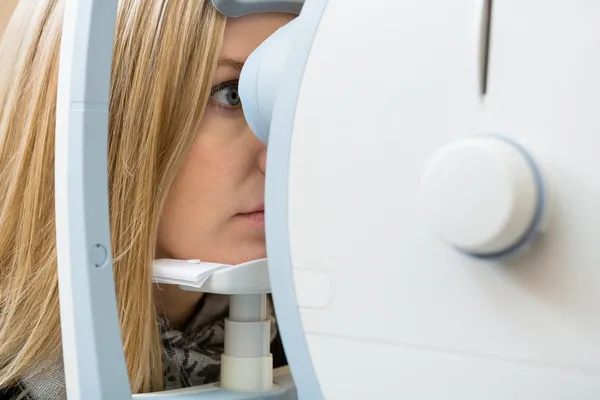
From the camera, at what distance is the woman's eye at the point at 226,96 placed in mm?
598

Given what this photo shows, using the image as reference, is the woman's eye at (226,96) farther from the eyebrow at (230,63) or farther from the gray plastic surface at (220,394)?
the gray plastic surface at (220,394)

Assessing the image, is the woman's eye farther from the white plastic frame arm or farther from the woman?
the white plastic frame arm

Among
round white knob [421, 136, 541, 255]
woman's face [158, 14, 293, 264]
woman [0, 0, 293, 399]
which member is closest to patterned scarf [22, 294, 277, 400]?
woman [0, 0, 293, 399]

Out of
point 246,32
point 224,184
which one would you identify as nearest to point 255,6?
point 246,32

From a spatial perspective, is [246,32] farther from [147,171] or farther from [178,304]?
[178,304]

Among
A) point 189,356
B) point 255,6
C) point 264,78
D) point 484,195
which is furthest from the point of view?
point 189,356

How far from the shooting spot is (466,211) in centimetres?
28

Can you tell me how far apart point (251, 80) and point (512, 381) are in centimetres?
22

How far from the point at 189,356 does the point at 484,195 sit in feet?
1.57

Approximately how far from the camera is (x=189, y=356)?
0.69 meters

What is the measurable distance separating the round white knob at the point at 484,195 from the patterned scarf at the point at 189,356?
449mm

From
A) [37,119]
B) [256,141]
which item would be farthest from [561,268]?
[37,119]

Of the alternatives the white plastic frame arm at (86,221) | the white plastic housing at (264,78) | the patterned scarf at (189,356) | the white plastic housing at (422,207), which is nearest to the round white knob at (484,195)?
the white plastic housing at (422,207)

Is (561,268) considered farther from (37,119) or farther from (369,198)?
(37,119)
